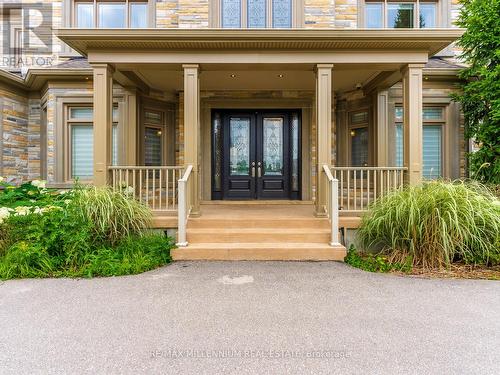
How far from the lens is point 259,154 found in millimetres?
7258

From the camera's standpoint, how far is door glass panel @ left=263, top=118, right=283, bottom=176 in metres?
7.30

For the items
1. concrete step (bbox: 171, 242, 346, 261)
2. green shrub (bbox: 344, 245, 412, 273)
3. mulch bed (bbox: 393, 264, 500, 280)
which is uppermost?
concrete step (bbox: 171, 242, 346, 261)

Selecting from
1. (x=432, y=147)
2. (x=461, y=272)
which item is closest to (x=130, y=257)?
(x=461, y=272)

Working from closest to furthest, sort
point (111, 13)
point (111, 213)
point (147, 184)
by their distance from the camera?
point (111, 213) < point (147, 184) < point (111, 13)

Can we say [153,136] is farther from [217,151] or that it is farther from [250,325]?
[250,325]

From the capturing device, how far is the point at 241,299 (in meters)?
2.91

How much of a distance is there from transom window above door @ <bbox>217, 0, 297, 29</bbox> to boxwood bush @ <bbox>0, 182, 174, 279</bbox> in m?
4.66

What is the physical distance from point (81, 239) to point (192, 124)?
8.00 feet

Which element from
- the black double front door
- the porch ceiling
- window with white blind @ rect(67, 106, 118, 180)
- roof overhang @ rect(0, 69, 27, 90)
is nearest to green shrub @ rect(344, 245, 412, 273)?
the black double front door

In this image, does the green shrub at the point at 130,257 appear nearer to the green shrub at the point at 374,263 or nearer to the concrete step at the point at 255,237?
the concrete step at the point at 255,237

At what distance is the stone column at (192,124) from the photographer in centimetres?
495

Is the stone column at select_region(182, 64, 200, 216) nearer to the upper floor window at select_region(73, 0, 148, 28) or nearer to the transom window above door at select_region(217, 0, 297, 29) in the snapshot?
the transom window above door at select_region(217, 0, 297, 29)

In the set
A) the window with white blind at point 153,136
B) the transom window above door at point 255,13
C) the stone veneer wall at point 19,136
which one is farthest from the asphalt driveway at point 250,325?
the transom window above door at point 255,13

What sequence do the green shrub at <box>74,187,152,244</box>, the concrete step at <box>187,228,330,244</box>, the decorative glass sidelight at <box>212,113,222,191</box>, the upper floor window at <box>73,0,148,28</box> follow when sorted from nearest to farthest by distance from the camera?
the green shrub at <box>74,187,152,244</box> → the concrete step at <box>187,228,330,244</box> → the upper floor window at <box>73,0,148,28</box> → the decorative glass sidelight at <box>212,113,222,191</box>
